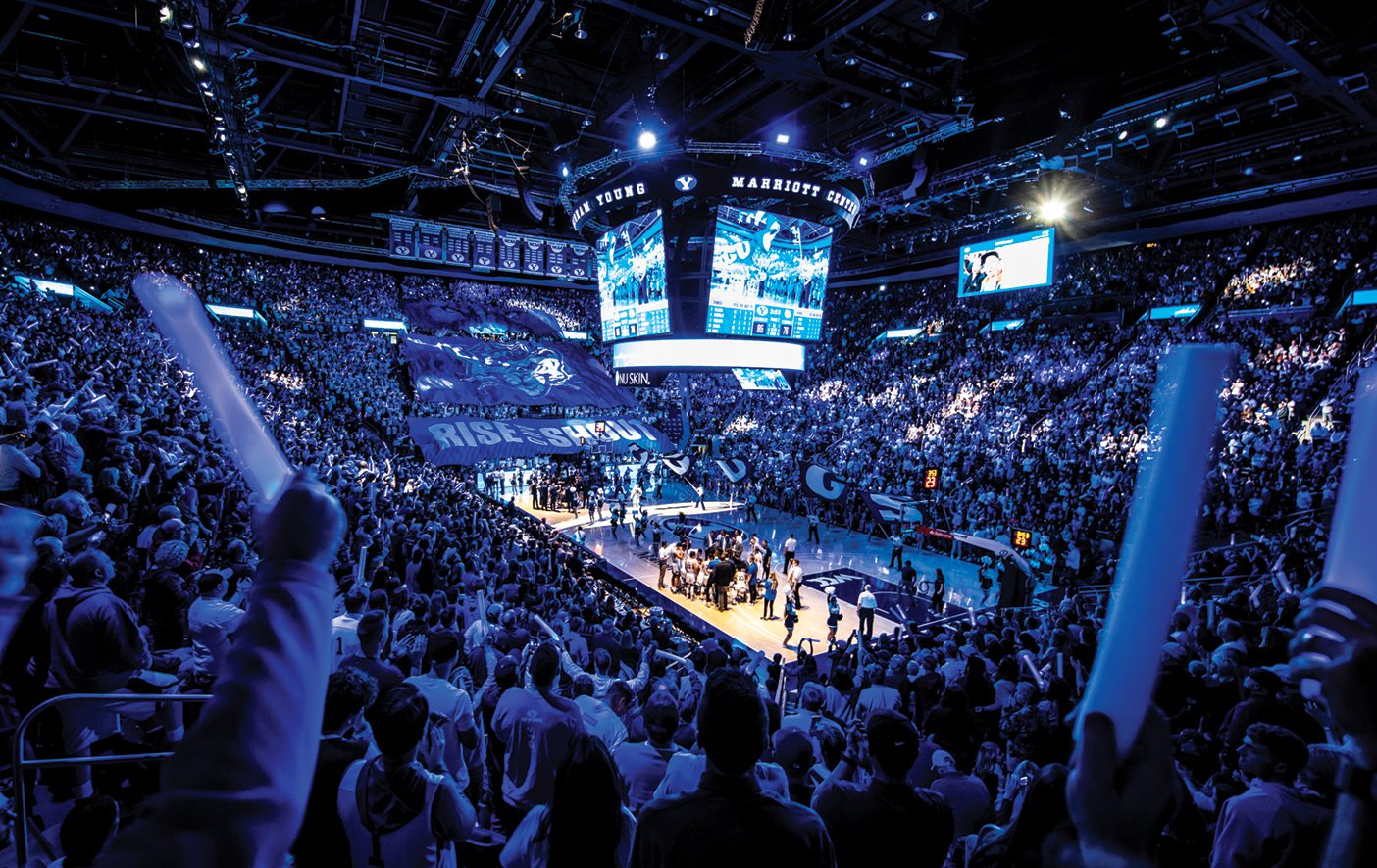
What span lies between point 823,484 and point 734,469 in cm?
423

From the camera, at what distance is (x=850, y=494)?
20.4 metres

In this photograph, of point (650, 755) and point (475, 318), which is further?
point (475, 318)

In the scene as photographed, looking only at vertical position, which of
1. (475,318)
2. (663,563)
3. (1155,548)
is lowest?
(663,563)

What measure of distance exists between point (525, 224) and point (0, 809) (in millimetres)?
25037

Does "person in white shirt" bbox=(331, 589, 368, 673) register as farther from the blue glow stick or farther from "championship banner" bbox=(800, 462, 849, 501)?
"championship banner" bbox=(800, 462, 849, 501)

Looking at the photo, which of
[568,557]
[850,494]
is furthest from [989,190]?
[568,557]

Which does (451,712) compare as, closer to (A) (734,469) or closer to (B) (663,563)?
(B) (663,563)

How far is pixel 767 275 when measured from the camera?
50.1 feet

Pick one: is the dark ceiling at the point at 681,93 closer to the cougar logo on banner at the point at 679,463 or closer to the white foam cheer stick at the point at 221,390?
the white foam cheer stick at the point at 221,390

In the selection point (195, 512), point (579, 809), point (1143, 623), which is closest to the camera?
point (1143, 623)

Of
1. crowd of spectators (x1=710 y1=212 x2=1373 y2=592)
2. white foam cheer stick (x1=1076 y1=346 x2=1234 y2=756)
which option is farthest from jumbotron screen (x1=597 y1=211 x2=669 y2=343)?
white foam cheer stick (x1=1076 y1=346 x2=1234 y2=756)

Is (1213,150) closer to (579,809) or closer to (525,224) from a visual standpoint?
(579,809)

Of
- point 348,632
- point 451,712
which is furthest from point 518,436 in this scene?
point 451,712

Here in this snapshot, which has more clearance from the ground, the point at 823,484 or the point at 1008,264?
the point at 1008,264
